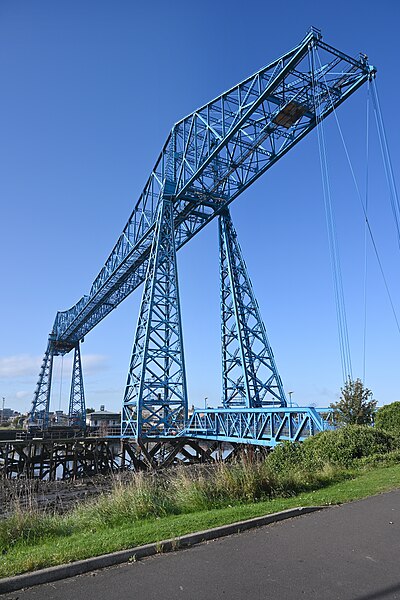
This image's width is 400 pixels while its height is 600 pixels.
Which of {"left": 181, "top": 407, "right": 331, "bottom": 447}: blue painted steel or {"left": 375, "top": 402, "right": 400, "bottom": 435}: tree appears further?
{"left": 181, "top": 407, "right": 331, "bottom": 447}: blue painted steel

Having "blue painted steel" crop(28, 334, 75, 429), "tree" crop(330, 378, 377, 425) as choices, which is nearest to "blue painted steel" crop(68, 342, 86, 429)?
"blue painted steel" crop(28, 334, 75, 429)

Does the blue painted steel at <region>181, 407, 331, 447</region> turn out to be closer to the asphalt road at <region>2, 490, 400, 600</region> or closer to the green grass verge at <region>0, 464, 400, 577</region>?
the green grass verge at <region>0, 464, 400, 577</region>

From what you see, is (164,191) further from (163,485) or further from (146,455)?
(163,485)

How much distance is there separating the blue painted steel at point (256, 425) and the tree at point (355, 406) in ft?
3.25

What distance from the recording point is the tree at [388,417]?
13508 mm

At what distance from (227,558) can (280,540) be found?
86 cm

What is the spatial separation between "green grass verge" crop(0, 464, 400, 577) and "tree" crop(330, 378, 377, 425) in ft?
20.0

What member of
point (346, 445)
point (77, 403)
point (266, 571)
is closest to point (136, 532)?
point (266, 571)

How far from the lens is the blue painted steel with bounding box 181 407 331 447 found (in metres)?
14.1

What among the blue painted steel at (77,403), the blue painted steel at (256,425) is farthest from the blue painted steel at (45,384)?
the blue painted steel at (256,425)

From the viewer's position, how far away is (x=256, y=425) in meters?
17.2

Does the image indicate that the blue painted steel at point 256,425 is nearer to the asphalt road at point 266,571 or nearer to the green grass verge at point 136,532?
the green grass verge at point 136,532

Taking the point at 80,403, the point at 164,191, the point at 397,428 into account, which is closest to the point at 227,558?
the point at 397,428

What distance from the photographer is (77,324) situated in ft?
152
